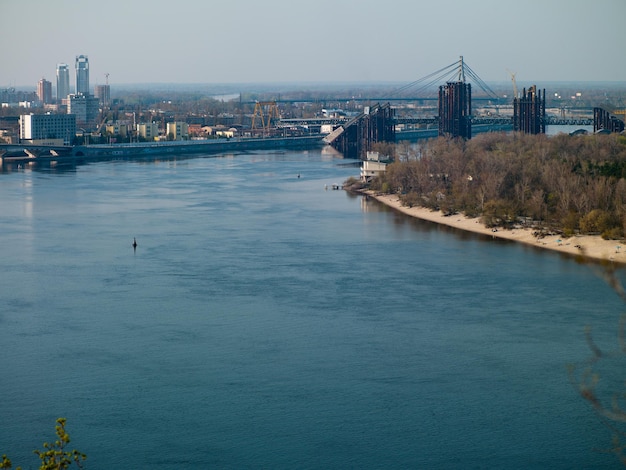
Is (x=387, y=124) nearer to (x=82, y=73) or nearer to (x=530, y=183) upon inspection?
(x=530, y=183)

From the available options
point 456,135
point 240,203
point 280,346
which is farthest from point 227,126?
point 280,346

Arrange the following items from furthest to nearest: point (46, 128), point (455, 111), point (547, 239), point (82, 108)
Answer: point (82, 108) < point (46, 128) < point (455, 111) < point (547, 239)

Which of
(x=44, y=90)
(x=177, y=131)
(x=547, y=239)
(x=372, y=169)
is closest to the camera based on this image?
Result: (x=547, y=239)

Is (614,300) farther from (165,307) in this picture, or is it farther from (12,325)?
(12,325)

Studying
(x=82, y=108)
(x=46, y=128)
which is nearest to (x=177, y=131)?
(x=46, y=128)

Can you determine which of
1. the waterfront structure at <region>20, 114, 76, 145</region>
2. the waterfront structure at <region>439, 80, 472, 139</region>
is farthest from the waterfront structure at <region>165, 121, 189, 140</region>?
the waterfront structure at <region>439, 80, 472, 139</region>

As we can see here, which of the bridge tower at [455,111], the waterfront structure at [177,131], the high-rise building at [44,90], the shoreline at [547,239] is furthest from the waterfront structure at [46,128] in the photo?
the high-rise building at [44,90]
